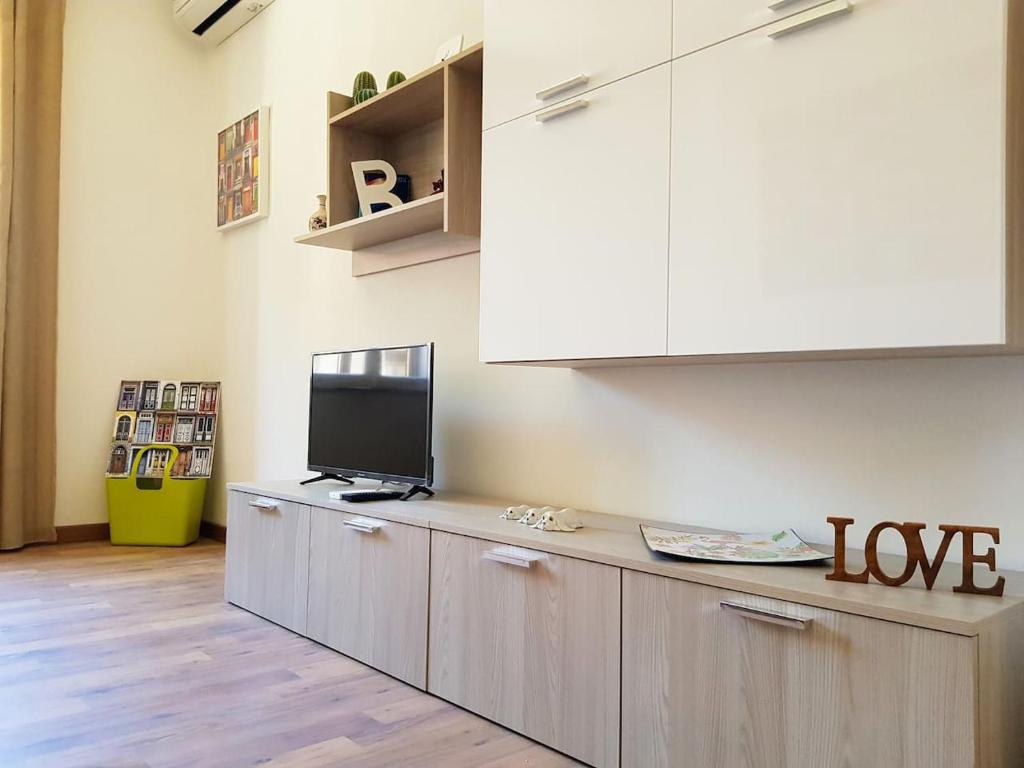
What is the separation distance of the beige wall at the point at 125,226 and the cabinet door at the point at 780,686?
3.70m

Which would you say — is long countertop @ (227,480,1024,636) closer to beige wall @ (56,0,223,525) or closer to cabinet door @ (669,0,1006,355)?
cabinet door @ (669,0,1006,355)

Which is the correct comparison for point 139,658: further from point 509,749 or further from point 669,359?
point 669,359

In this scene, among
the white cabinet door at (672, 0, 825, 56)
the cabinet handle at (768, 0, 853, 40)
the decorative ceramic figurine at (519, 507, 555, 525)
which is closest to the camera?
the cabinet handle at (768, 0, 853, 40)

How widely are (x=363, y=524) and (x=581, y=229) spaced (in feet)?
3.66

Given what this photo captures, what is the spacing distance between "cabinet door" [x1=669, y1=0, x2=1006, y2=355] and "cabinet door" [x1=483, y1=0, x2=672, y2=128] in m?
0.14

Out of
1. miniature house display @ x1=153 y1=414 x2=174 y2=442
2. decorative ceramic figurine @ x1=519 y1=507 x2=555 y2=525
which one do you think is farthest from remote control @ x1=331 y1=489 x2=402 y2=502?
miniature house display @ x1=153 y1=414 x2=174 y2=442

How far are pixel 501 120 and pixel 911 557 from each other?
59.9 inches

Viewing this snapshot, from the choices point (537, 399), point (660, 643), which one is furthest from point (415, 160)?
point (660, 643)

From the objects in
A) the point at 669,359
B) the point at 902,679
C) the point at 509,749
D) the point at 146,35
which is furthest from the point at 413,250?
the point at 146,35

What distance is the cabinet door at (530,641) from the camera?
1.79 m

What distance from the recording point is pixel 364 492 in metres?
2.73

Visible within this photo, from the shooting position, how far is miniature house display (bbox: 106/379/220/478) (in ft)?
14.6

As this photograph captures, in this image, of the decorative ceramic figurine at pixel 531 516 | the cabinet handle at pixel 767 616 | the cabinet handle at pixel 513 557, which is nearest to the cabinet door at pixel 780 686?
the cabinet handle at pixel 767 616

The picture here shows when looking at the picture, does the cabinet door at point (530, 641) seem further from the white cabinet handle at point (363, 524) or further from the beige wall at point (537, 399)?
the beige wall at point (537, 399)
